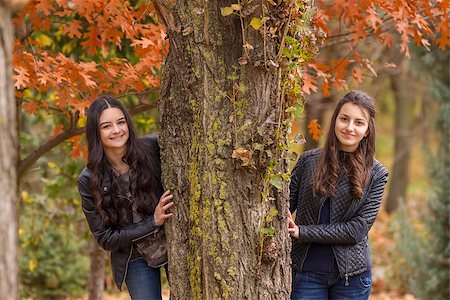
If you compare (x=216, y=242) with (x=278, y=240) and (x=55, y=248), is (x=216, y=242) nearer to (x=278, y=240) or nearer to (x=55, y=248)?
(x=278, y=240)

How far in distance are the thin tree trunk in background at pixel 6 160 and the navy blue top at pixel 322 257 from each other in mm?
2136

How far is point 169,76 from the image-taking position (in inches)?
138

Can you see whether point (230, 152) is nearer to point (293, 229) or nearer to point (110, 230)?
point (293, 229)

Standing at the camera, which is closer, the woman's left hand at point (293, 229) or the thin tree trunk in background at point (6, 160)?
the thin tree trunk in background at point (6, 160)

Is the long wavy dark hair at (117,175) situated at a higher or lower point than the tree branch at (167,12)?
lower

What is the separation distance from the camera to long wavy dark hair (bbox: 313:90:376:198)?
3848mm

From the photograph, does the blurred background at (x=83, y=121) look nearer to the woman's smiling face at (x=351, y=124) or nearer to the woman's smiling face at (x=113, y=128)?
the woman's smiling face at (x=351, y=124)

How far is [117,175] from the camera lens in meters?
3.81

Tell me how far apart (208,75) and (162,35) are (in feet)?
4.77

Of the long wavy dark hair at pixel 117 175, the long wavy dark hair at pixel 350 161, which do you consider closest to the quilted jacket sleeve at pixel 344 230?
the long wavy dark hair at pixel 350 161

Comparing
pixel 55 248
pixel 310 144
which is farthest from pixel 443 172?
pixel 55 248

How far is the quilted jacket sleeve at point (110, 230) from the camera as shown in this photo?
367 cm

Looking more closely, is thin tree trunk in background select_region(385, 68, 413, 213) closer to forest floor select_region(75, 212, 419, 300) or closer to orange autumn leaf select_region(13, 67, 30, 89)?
forest floor select_region(75, 212, 419, 300)

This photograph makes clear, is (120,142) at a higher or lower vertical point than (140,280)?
higher
